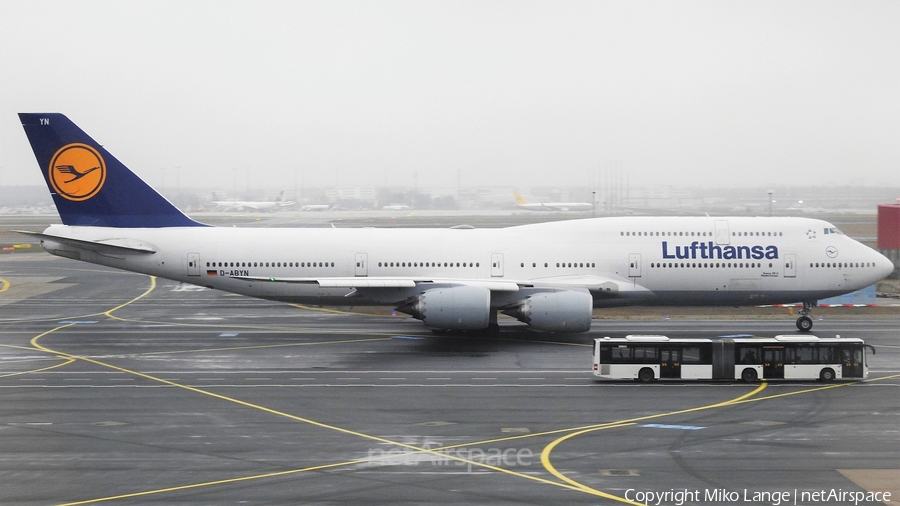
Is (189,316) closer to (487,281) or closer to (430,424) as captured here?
(487,281)

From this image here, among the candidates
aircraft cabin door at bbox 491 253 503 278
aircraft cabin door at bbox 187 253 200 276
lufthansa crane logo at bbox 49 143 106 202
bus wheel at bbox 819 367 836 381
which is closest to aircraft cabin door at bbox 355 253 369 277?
aircraft cabin door at bbox 491 253 503 278

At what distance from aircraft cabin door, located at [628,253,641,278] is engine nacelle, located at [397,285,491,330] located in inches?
327

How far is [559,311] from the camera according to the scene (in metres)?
39.5

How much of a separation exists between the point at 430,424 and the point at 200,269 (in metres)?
21.8

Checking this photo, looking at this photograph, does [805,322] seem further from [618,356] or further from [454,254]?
[454,254]

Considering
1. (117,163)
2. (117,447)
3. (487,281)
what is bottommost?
(117,447)

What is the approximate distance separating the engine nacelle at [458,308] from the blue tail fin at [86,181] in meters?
15.3

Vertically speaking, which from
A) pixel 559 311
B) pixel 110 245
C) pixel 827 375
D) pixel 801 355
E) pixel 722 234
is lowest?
pixel 827 375

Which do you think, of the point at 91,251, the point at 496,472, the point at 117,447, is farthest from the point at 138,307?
the point at 496,472


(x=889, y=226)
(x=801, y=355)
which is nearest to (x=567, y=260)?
(x=801, y=355)

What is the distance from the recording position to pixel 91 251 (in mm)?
43438

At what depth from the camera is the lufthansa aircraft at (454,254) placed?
43531mm

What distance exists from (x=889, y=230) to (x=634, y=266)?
28.8 meters

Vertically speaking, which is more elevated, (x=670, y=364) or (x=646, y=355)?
(x=646, y=355)
